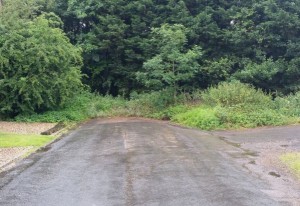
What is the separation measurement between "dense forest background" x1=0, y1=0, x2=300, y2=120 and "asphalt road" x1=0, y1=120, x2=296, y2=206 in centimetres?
1188

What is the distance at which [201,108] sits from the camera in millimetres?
24812

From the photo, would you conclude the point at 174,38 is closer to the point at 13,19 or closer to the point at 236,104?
the point at 236,104

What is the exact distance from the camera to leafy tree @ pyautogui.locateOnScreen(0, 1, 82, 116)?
2545 cm

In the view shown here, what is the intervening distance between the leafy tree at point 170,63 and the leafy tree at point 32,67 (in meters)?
5.36

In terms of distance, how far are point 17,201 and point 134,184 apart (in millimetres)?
2408

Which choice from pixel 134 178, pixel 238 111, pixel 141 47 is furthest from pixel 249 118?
pixel 141 47

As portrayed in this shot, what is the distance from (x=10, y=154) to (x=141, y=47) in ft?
71.7

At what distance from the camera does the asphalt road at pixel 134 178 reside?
315 inches

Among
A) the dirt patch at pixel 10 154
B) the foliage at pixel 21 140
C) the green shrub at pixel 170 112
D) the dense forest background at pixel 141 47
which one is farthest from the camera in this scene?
the green shrub at pixel 170 112

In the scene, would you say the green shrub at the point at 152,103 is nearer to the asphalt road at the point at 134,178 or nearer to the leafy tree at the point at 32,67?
the leafy tree at the point at 32,67

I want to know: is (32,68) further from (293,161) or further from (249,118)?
(293,161)

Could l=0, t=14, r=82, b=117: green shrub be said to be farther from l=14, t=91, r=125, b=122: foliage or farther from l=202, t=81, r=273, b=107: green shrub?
l=202, t=81, r=273, b=107: green shrub

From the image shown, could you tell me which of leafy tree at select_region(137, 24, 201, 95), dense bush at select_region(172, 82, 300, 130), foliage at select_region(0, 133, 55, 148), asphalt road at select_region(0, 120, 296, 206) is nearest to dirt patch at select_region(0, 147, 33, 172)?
asphalt road at select_region(0, 120, 296, 206)

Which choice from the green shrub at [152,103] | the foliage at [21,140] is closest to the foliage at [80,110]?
the green shrub at [152,103]
